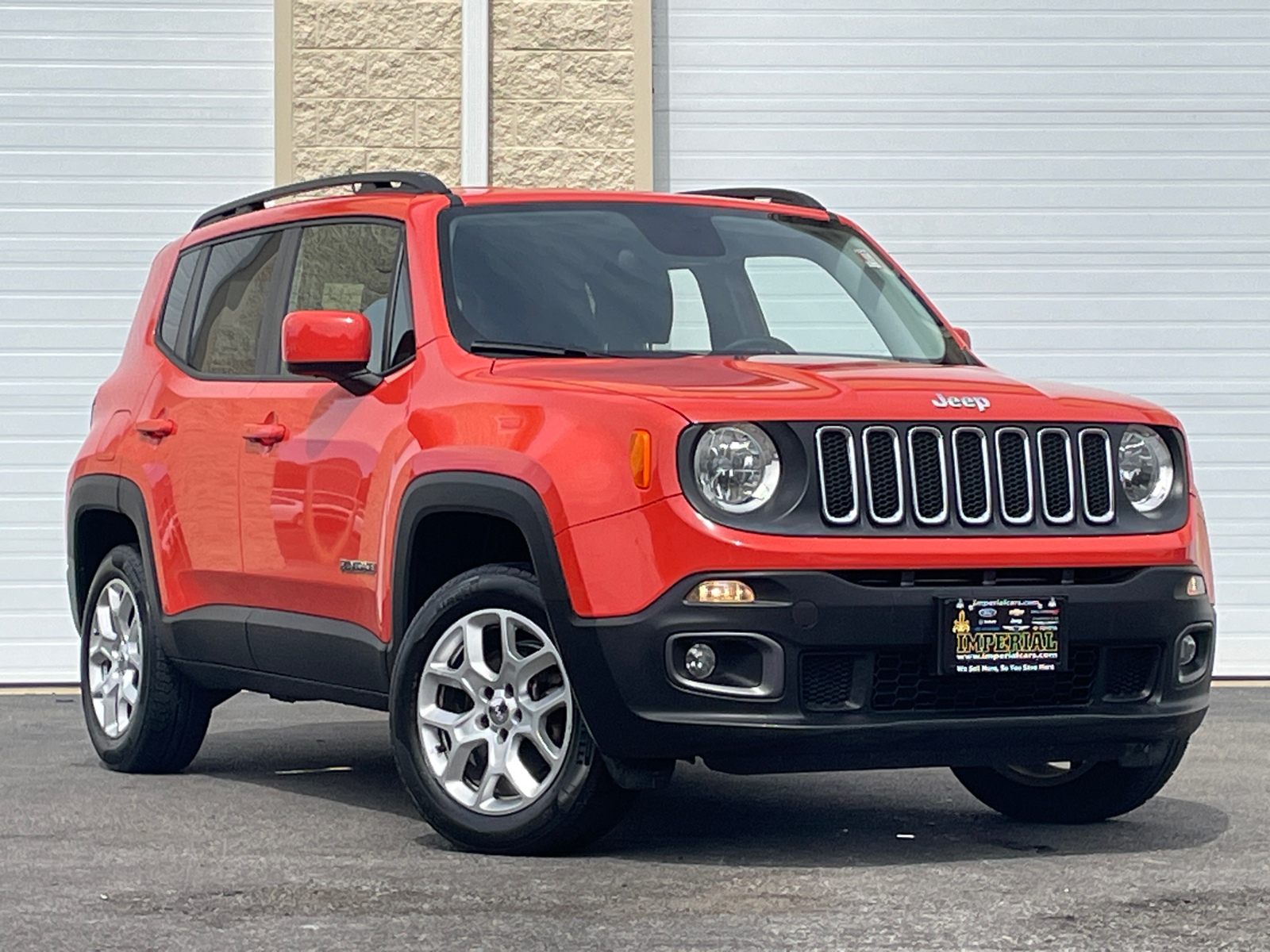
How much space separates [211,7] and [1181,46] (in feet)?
17.6

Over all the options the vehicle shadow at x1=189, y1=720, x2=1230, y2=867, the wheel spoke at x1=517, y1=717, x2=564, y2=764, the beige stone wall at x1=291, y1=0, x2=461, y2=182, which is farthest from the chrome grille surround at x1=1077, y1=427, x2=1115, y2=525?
the beige stone wall at x1=291, y1=0, x2=461, y2=182

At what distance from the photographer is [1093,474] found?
6.12 m

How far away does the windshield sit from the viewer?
668cm

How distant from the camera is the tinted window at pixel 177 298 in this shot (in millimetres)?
8195

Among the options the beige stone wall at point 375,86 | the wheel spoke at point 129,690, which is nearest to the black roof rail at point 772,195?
the wheel spoke at point 129,690

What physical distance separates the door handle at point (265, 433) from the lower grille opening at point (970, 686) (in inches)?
86.1

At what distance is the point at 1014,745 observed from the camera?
19.7 feet

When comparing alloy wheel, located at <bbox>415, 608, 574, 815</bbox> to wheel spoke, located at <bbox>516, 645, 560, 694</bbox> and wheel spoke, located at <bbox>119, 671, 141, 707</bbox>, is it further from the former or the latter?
wheel spoke, located at <bbox>119, 671, 141, 707</bbox>

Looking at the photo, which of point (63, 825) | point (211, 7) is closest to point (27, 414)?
point (211, 7)

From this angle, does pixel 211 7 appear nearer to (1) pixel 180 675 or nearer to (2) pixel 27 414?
(2) pixel 27 414

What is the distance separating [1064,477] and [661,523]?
43.8 inches

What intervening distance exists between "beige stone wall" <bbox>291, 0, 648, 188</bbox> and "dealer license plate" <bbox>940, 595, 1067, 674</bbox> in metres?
7.44

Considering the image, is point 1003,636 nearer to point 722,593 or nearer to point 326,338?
point 722,593

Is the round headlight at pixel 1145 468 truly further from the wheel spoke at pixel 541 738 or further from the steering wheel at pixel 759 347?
the wheel spoke at pixel 541 738
